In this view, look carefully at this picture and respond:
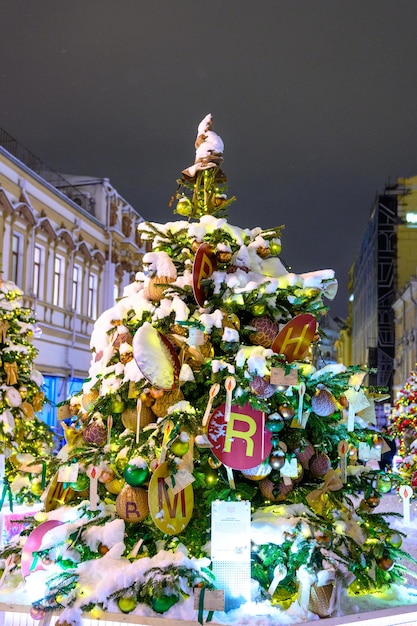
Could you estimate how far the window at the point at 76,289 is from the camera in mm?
23288

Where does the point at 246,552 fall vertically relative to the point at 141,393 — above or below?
below

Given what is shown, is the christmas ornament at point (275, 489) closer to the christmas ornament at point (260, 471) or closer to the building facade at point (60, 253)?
the christmas ornament at point (260, 471)

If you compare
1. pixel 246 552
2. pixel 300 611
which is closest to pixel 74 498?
pixel 246 552

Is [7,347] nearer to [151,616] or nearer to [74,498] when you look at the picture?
[74,498]

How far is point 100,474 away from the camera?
514cm

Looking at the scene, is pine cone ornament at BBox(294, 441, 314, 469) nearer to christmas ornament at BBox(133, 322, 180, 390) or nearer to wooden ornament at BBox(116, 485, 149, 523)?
christmas ornament at BBox(133, 322, 180, 390)

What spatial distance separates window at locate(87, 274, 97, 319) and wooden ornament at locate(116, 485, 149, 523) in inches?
791

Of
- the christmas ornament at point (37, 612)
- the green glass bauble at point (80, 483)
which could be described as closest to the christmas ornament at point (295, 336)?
the green glass bauble at point (80, 483)

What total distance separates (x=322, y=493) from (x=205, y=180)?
2976 mm

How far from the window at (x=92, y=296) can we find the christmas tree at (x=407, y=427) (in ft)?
44.8

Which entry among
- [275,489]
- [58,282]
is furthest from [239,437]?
[58,282]

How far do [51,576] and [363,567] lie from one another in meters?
2.27

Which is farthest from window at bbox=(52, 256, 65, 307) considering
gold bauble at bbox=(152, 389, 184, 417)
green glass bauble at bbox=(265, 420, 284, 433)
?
green glass bauble at bbox=(265, 420, 284, 433)

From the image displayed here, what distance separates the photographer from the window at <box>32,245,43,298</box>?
20478mm
